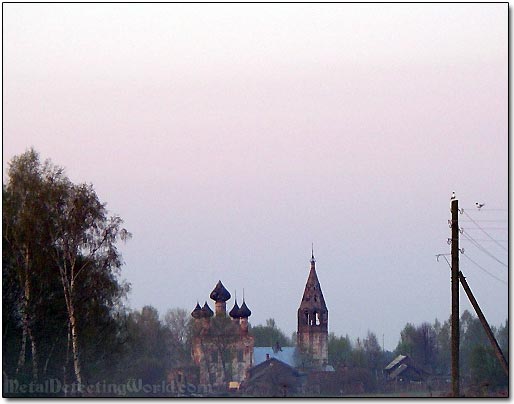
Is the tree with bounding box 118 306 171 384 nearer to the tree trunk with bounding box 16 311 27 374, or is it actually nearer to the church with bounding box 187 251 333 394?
the church with bounding box 187 251 333 394

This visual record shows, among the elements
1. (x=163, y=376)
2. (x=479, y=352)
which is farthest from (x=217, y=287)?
(x=479, y=352)

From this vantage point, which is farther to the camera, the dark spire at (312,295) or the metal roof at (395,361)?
the dark spire at (312,295)

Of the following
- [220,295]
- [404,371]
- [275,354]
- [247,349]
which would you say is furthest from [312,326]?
[404,371]

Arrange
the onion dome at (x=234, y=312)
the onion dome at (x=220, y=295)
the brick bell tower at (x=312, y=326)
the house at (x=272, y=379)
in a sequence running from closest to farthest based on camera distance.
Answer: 1. the house at (x=272, y=379)
2. the brick bell tower at (x=312, y=326)
3. the onion dome at (x=234, y=312)
4. the onion dome at (x=220, y=295)

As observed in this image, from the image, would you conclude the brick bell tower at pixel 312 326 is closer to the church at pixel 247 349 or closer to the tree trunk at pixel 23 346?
the church at pixel 247 349

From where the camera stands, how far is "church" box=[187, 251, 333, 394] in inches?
1594

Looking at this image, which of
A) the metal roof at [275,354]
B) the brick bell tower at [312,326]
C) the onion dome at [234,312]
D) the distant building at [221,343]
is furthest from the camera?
the onion dome at [234,312]

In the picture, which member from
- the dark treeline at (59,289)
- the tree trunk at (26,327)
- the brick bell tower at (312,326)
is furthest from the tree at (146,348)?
the brick bell tower at (312,326)

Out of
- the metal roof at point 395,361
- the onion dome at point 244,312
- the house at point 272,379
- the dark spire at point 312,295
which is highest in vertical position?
the dark spire at point 312,295

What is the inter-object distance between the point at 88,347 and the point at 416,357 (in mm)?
20931

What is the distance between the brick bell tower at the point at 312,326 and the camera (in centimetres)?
4870

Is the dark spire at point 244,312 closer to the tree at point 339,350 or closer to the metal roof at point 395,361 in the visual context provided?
the tree at point 339,350

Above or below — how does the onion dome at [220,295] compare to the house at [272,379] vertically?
above

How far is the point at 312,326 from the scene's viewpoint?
5722cm
